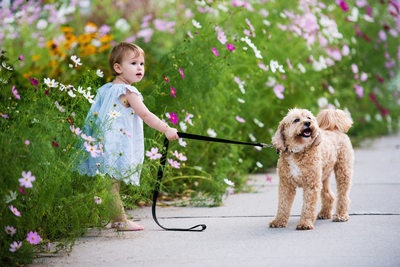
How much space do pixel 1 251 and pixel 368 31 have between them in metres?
9.35

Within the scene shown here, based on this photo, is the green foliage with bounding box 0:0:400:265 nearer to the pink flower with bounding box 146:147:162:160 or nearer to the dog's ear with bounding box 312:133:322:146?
the pink flower with bounding box 146:147:162:160

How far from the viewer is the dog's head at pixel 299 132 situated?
461 centimetres

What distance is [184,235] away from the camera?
15.0ft

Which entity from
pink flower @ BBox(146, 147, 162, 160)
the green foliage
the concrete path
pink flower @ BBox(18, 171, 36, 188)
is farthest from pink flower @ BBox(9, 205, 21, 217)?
pink flower @ BBox(146, 147, 162, 160)

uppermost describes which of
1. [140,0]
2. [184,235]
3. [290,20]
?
[140,0]

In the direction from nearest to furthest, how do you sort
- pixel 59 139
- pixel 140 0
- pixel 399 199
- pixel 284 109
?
pixel 59 139 → pixel 399 199 → pixel 284 109 → pixel 140 0

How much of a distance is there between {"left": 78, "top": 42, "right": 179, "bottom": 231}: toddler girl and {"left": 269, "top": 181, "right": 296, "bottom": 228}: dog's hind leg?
3.19ft

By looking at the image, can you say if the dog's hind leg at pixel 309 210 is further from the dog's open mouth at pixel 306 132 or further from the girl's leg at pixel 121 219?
the girl's leg at pixel 121 219

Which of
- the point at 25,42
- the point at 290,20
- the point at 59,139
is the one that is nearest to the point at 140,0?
the point at 25,42

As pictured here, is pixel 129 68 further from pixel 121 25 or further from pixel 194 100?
pixel 121 25

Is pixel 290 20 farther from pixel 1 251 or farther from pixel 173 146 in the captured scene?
pixel 1 251

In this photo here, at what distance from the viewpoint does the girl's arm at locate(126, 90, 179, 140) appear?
4566 mm

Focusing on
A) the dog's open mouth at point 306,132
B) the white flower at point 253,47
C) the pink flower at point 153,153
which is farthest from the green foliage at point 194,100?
the dog's open mouth at point 306,132

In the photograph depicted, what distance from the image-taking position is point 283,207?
15.6 ft
